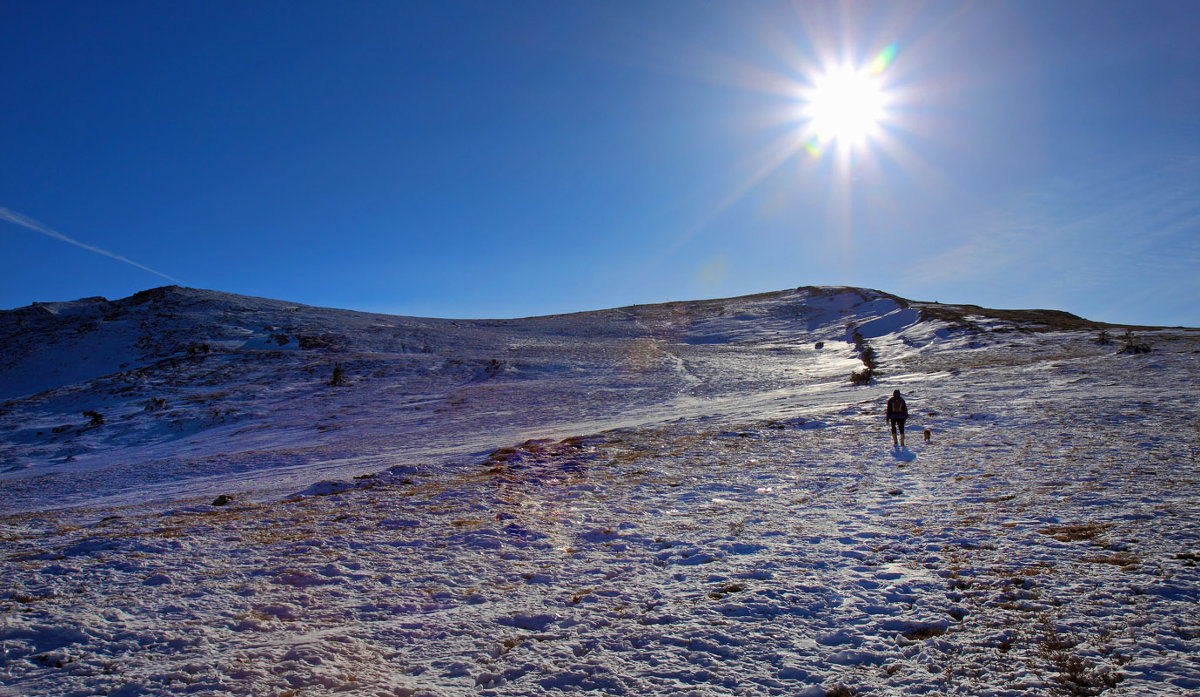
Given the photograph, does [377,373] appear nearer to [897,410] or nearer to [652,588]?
[897,410]

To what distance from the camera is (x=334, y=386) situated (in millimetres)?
33594

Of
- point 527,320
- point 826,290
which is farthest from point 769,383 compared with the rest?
point 826,290

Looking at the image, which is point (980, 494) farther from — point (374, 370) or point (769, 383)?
point (374, 370)

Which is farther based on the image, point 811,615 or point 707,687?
point 811,615

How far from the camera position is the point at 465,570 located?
712cm

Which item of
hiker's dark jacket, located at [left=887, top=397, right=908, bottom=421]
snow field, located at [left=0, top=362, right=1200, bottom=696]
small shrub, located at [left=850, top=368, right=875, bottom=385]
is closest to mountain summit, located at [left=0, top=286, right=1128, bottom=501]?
small shrub, located at [left=850, top=368, right=875, bottom=385]

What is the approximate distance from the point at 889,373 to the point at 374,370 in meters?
31.2

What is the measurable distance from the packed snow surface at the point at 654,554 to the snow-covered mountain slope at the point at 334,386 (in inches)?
22.8

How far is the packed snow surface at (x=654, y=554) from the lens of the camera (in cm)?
460

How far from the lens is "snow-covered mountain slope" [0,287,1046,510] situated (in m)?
20.4

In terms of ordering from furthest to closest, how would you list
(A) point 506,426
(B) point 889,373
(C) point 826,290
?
(C) point 826,290, (B) point 889,373, (A) point 506,426

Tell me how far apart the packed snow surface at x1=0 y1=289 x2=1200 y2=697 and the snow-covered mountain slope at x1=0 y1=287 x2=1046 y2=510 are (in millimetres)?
579

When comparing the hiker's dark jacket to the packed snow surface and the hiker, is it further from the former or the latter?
the packed snow surface

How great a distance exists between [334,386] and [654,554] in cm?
3099
